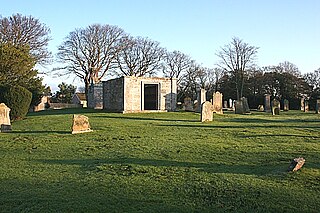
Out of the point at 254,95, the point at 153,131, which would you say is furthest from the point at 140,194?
the point at 254,95

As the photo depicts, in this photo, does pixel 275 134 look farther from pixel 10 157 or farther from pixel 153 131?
pixel 10 157

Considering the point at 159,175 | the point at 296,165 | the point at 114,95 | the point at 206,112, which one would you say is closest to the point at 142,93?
the point at 114,95

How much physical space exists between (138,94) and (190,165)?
2006 centimetres

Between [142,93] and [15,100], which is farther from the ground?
[142,93]

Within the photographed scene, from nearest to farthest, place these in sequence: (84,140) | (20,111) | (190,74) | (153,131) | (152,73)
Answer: (84,140) < (153,131) < (20,111) < (152,73) < (190,74)

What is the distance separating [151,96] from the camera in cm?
3167

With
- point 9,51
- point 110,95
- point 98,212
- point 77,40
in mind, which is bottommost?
point 98,212

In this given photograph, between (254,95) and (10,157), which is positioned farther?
(254,95)

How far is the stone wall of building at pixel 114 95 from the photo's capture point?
27275 mm

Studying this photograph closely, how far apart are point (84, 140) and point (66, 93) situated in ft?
191

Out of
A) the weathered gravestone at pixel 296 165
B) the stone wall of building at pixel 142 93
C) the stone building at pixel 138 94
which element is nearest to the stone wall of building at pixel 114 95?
the stone building at pixel 138 94

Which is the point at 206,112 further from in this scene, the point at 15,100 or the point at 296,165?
the point at 296,165

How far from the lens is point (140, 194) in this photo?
5766 mm

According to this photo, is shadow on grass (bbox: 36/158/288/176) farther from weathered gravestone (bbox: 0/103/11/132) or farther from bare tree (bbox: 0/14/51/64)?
bare tree (bbox: 0/14/51/64)
